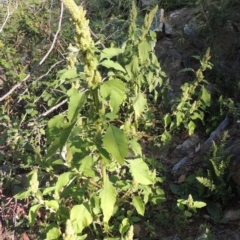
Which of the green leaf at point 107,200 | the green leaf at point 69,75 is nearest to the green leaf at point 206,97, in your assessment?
the green leaf at point 107,200

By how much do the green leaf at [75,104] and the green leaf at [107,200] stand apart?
662 millimetres

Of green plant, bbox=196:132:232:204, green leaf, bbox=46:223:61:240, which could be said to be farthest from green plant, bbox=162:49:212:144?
green leaf, bbox=46:223:61:240

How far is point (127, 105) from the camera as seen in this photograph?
13.6 feet

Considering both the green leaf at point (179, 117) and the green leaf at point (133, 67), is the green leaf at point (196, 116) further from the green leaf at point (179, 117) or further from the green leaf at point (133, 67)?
the green leaf at point (133, 67)

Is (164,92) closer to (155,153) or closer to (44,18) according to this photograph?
(155,153)

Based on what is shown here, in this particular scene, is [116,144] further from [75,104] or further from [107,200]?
[107,200]

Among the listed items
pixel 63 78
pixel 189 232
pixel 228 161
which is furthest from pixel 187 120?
pixel 63 78

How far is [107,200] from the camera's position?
7.66ft

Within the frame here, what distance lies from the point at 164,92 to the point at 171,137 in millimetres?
630

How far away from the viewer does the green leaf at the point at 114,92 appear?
77.4 inches

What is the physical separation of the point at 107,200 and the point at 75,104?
2.42ft

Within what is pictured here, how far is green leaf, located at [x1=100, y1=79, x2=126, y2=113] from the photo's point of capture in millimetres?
1966

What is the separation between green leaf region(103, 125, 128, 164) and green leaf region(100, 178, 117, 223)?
0.45m

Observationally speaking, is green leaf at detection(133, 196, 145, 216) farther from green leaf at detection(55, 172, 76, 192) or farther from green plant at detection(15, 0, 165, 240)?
green leaf at detection(55, 172, 76, 192)
